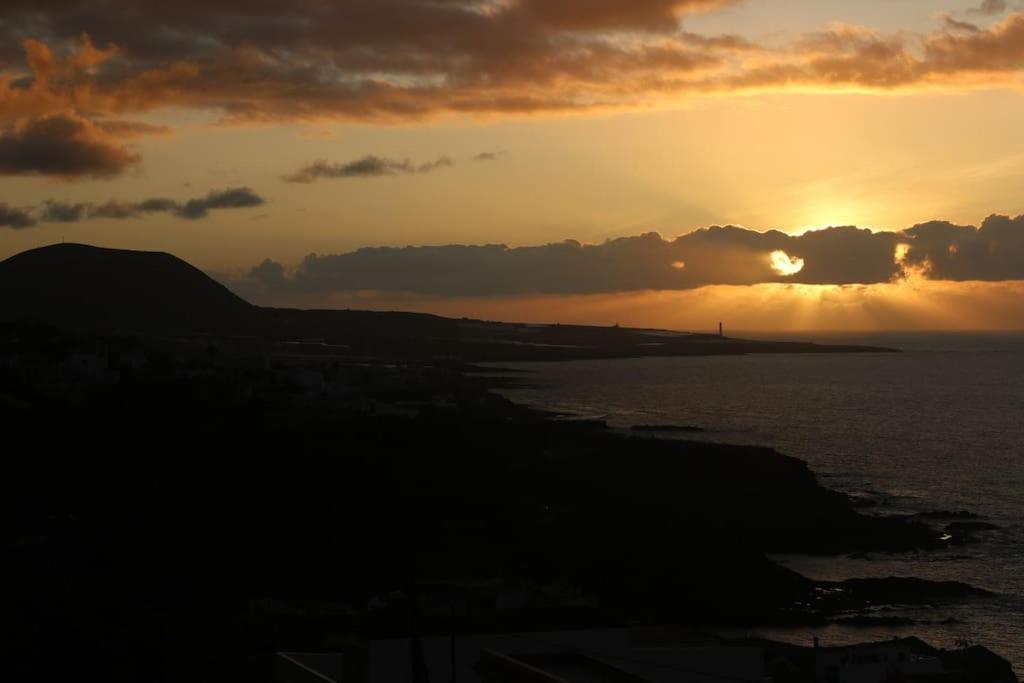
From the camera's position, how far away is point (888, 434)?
253 feet

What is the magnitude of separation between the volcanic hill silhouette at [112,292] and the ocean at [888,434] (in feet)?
146

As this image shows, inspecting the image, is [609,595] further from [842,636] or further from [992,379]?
[992,379]

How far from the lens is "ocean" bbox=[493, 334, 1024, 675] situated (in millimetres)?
30656

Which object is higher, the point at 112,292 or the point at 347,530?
the point at 112,292

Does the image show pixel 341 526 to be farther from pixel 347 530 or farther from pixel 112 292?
pixel 112 292

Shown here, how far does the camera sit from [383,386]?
78562 millimetres

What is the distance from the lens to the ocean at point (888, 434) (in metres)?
30.7

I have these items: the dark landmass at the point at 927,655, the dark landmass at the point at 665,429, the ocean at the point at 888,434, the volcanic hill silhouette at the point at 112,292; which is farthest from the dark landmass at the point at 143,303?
the dark landmass at the point at 927,655

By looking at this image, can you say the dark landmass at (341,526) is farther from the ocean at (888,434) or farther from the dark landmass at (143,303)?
the dark landmass at (143,303)

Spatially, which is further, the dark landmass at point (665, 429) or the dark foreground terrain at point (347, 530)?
the dark landmass at point (665, 429)

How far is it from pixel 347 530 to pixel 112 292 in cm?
12031

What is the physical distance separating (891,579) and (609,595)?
8.68m

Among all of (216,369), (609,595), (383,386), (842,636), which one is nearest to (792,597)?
(842,636)

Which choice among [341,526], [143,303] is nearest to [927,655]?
[341,526]
